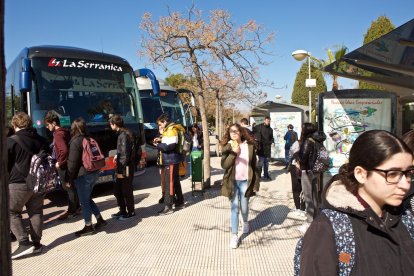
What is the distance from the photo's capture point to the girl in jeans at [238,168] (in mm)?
5145

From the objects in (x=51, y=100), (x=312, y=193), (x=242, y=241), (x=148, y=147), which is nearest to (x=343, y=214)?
(x=242, y=241)

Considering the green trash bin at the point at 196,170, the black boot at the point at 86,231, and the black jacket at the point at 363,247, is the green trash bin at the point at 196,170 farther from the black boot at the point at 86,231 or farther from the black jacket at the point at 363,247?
the black jacket at the point at 363,247

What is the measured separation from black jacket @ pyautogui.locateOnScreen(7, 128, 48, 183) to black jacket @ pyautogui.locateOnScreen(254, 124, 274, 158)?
6.52 m

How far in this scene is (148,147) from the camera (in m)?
13.1

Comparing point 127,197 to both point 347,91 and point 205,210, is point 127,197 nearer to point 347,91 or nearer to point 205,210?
point 205,210

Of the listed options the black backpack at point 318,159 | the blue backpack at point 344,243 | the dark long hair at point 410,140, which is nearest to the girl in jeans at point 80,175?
the black backpack at point 318,159

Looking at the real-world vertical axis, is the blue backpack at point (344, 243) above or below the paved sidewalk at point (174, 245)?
above

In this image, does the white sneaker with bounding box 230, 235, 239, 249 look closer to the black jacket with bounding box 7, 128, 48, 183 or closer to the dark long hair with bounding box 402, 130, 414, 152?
the black jacket with bounding box 7, 128, 48, 183

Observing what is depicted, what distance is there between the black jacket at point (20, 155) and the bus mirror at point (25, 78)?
8.99ft

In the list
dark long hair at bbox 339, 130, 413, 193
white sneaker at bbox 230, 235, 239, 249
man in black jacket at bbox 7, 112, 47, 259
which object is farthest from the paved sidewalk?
dark long hair at bbox 339, 130, 413, 193

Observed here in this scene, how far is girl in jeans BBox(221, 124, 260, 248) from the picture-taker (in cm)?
514

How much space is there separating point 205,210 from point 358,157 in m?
5.58

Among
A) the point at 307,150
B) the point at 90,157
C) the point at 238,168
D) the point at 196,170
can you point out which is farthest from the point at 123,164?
the point at 307,150

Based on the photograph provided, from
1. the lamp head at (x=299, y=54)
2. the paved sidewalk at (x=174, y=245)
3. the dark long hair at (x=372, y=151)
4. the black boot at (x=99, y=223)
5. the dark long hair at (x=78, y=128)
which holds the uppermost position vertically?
the lamp head at (x=299, y=54)
